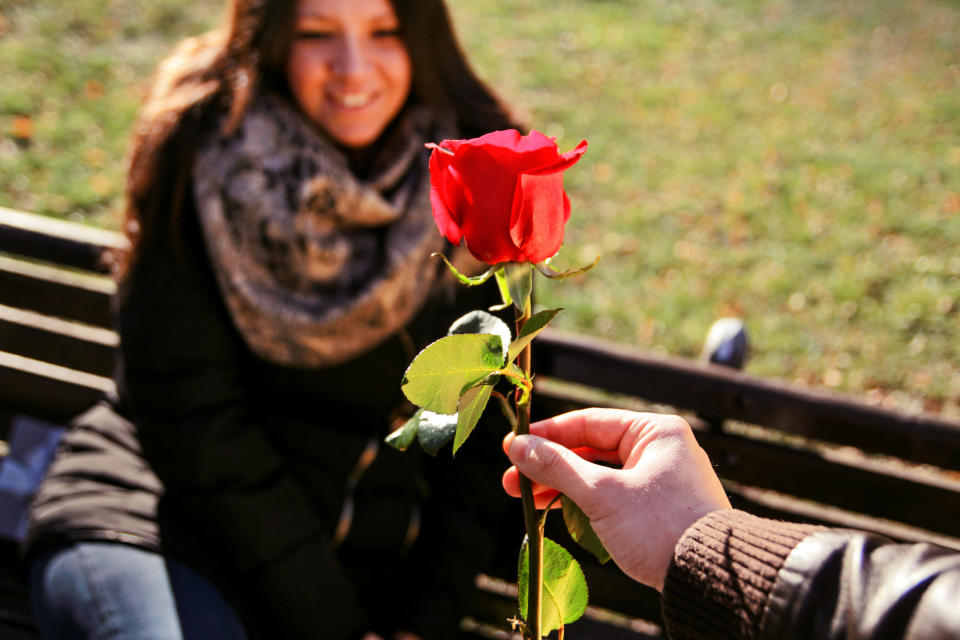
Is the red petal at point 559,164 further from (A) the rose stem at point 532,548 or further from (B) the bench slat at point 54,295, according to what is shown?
(B) the bench slat at point 54,295

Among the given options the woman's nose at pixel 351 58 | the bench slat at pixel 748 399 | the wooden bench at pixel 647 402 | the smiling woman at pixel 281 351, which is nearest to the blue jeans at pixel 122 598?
the smiling woman at pixel 281 351

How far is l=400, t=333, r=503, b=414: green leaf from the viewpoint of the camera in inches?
31.7

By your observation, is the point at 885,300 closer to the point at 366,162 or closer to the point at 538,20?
the point at 366,162

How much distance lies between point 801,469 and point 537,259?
60.3 inches

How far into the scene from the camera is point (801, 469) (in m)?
2.07

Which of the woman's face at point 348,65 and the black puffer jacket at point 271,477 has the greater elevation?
the woman's face at point 348,65

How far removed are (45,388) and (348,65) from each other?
1.39 meters

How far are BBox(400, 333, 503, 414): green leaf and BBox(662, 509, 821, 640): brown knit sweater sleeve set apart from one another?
309 millimetres

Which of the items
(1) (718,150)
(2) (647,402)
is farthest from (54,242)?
(1) (718,150)

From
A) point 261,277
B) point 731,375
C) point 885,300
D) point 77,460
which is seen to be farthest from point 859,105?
point 77,460

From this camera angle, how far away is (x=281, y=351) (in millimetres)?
2145

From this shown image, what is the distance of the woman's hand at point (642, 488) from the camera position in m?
0.92

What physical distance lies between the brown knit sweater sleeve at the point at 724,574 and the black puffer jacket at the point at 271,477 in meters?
1.30

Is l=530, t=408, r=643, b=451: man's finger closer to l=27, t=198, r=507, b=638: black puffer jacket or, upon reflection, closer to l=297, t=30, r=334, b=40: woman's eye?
l=27, t=198, r=507, b=638: black puffer jacket
